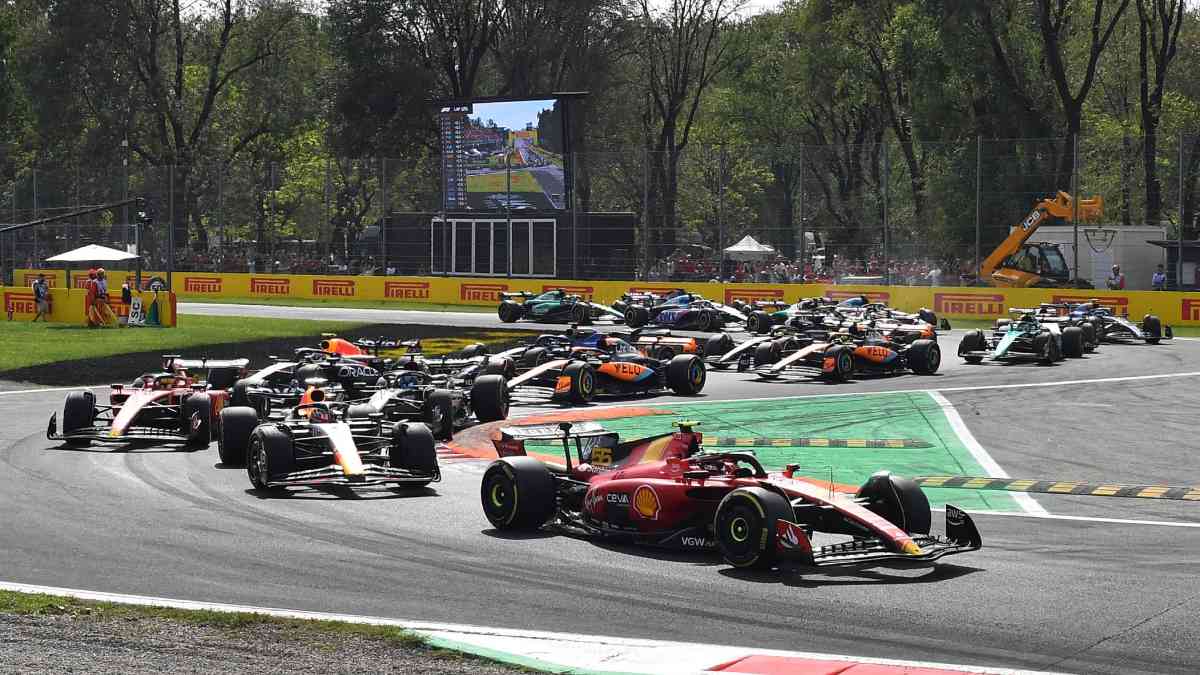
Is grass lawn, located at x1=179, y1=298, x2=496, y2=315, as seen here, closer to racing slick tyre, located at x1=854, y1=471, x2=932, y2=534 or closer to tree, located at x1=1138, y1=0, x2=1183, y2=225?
tree, located at x1=1138, y1=0, x2=1183, y2=225

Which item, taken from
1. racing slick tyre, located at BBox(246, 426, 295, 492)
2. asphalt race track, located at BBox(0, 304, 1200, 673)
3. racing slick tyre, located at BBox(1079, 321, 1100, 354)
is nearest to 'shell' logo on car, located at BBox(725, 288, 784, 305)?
racing slick tyre, located at BBox(1079, 321, 1100, 354)

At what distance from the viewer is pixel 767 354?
92.0 ft

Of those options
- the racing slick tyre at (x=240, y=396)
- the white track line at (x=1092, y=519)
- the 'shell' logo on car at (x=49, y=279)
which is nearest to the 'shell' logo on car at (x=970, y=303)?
the racing slick tyre at (x=240, y=396)

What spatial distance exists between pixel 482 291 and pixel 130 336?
1815 cm

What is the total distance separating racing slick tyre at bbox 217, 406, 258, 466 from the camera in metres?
16.1

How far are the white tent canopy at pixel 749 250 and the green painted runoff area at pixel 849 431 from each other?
23.0 meters

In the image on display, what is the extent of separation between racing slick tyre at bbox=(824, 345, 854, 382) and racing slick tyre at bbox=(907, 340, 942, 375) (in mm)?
1526

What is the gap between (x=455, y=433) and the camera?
19516mm

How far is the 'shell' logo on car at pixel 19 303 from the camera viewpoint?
140ft

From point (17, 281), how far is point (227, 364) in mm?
39772

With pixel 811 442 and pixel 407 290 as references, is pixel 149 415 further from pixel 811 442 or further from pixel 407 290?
pixel 407 290

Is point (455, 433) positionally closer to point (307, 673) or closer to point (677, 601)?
point (677, 601)

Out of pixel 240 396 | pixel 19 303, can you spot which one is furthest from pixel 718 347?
pixel 19 303

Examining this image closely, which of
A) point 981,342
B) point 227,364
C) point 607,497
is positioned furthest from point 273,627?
point 981,342
